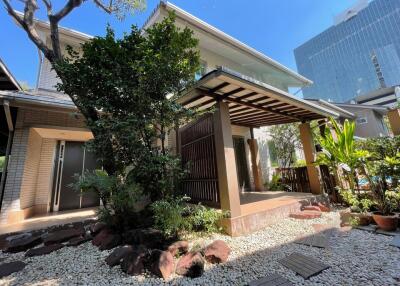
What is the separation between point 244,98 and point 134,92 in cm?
286

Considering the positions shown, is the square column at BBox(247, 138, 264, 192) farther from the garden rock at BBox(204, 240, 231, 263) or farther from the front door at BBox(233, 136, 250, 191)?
the garden rock at BBox(204, 240, 231, 263)

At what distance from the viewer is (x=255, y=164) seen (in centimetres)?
859

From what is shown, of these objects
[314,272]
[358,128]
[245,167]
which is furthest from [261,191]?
[358,128]

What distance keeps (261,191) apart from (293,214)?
312 cm

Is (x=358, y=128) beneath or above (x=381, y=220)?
above

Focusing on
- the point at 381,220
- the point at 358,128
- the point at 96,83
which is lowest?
the point at 381,220

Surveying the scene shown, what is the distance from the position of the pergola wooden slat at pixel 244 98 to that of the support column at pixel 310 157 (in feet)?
1.34

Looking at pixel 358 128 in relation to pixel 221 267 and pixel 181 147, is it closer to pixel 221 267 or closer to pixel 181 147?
pixel 181 147

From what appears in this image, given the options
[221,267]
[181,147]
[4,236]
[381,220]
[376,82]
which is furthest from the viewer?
[376,82]

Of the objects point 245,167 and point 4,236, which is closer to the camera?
point 4,236

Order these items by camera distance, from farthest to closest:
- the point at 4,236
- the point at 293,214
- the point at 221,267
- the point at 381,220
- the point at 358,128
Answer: the point at 358,128 → the point at 293,214 → the point at 4,236 → the point at 381,220 → the point at 221,267

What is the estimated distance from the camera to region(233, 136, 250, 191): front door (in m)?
8.54

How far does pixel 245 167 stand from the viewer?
28.6ft

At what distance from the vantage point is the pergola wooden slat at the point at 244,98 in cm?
398
